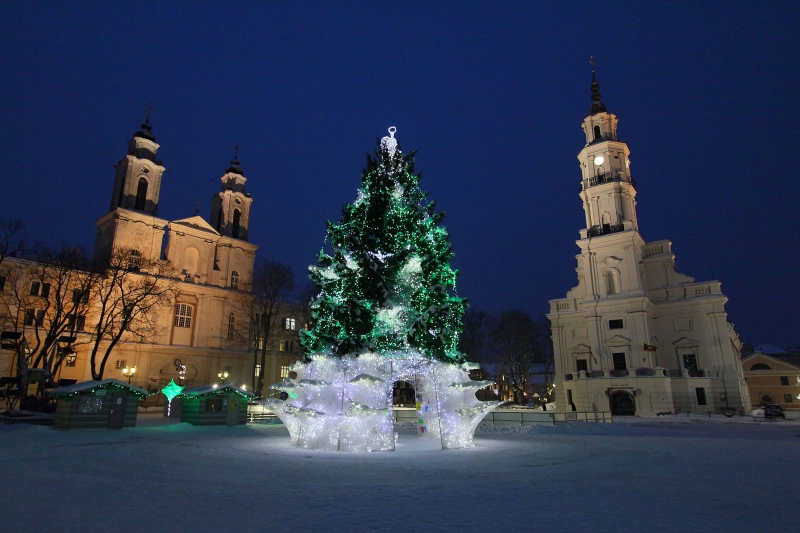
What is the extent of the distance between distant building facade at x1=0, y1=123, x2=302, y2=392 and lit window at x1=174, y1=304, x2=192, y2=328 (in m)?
0.10

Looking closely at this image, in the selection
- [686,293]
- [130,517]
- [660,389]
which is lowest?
[130,517]

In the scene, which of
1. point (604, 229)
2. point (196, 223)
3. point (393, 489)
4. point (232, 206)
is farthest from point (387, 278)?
point (232, 206)

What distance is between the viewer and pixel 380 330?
53.5ft

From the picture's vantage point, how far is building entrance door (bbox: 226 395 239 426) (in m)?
26.6

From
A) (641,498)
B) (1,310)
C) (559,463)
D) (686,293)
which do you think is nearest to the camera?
(641,498)

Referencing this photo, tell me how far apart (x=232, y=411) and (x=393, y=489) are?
2062 cm

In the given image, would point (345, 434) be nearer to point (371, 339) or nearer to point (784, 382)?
point (371, 339)

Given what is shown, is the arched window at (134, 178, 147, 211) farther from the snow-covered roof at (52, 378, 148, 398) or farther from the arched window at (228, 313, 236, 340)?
the snow-covered roof at (52, 378, 148, 398)

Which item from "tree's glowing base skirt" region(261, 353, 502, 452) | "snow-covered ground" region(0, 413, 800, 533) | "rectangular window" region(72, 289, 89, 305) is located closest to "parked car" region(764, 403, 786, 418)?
"snow-covered ground" region(0, 413, 800, 533)

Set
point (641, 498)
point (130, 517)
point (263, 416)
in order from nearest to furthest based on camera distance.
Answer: point (130, 517), point (641, 498), point (263, 416)

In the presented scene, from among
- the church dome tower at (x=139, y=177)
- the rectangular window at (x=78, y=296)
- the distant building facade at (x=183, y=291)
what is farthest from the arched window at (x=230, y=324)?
the rectangular window at (x=78, y=296)

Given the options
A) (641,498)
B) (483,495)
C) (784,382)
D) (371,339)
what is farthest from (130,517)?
(784,382)

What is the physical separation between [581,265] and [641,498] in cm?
4347

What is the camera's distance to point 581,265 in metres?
48.8
